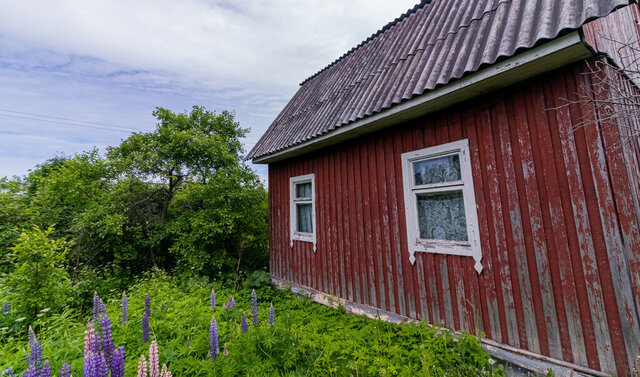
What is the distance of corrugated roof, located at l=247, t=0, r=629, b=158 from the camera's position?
2156mm

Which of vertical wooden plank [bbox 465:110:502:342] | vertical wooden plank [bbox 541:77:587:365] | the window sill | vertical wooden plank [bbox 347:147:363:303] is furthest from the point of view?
vertical wooden plank [bbox 347:147:363:303]

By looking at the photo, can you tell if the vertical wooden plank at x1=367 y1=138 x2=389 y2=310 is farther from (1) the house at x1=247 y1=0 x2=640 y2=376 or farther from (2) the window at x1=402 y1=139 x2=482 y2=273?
(2) the window at x1=402 y1=139 x2=482 y2=273

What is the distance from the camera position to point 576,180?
228cm

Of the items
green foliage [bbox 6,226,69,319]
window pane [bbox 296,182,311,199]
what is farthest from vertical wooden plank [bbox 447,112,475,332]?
green foliage [bbox 6,226,69,319]

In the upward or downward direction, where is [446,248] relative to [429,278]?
upward

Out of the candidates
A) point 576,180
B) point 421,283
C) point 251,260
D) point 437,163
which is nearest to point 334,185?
point 437,163

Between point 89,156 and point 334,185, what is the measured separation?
782 cm

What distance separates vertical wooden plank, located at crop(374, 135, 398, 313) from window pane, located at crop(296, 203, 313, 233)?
203 centimetres

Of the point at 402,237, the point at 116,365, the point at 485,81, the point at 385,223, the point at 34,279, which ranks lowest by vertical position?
the point at 116,365

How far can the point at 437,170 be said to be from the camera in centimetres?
335

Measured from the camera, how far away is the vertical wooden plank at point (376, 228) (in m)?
3.82

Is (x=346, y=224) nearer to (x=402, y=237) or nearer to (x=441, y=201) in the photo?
(x=402, y=237)

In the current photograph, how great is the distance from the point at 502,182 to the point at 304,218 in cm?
397

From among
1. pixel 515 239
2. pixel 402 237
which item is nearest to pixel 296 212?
pixel 402 237
